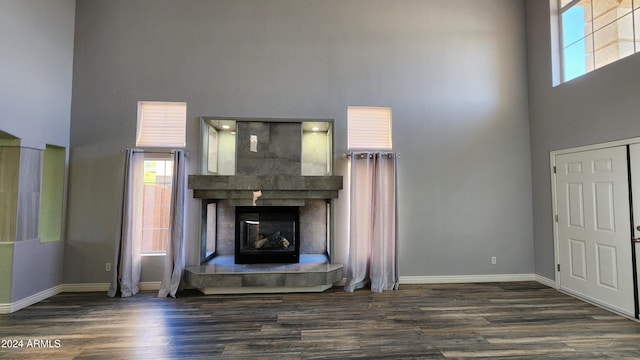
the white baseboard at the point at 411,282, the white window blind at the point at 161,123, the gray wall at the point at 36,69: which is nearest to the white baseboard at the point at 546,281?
the white baseboard at the point at 411,282

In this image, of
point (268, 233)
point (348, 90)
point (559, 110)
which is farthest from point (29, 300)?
point (559, 110)

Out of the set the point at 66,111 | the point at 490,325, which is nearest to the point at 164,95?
the point at 66,111

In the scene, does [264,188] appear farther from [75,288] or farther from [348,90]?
[75,288]

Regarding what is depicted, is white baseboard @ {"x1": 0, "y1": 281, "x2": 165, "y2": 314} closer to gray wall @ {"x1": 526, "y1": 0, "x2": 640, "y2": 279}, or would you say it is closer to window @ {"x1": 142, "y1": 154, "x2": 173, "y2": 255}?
window @ {"x1": 142, "y1": 154, "x2": 173, "y2": 255}

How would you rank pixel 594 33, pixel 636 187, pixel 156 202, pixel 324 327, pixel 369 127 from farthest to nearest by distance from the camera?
pixel 369 127 → pixel 156 202 → pixel 594 33 → pixel 636 187 → pixel 324 327

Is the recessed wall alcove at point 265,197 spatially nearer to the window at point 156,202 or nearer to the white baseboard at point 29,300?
the window at point 156,202

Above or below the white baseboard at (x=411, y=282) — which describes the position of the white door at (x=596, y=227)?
above

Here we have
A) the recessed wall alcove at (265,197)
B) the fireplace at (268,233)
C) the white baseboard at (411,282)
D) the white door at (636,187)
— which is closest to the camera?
the white door at (636,187)

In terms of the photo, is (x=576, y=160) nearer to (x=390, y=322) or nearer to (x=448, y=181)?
(x=448, y=181)

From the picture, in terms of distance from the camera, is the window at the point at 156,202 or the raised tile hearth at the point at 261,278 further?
the window at the point at 156,202

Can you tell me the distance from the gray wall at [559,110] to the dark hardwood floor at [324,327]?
3.74 ft

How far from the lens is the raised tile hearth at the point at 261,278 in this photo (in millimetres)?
3729

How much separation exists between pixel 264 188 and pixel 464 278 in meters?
3.35

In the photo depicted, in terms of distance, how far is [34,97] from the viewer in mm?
3480
